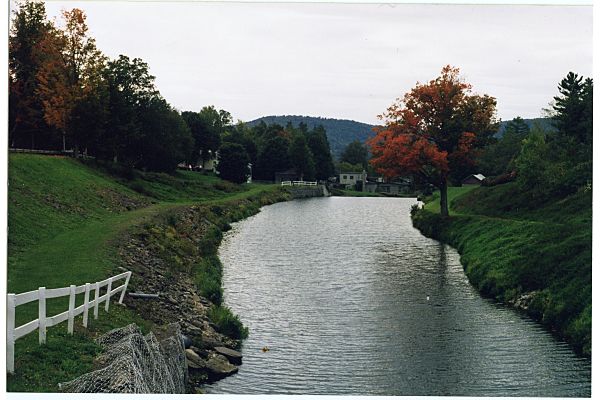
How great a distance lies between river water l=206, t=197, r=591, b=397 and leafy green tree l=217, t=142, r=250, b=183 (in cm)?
6911

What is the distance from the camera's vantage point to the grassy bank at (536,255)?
30422 mm

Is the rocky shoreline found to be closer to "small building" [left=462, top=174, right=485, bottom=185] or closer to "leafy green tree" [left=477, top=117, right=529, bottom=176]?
"leafy green tree" [left=477, top=117, right=529, bottom=176]

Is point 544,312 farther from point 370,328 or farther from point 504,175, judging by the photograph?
point 504,175

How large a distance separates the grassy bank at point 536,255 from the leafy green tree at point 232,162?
65.2 m

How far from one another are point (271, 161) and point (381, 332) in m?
134

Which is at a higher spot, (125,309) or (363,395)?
(125,309)

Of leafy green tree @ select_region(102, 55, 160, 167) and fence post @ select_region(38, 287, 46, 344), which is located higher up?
leafy green tree @ select_region(102, 55, 160, 167)

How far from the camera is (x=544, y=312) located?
31906 mm

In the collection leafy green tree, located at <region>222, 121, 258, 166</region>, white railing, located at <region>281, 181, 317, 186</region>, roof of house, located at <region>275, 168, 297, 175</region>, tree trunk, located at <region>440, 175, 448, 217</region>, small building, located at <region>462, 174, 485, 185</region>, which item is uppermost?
leafy green tree, located at <region>222, 121, 258, 166</region>

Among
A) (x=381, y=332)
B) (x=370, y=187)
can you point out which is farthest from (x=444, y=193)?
(x=370, y=187)

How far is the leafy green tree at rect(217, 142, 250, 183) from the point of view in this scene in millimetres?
122312

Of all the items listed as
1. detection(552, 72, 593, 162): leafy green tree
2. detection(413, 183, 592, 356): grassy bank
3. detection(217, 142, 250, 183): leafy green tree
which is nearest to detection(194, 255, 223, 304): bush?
detection(413, 183, 592, 356): grassy bank

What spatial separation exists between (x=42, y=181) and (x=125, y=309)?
1195 inches

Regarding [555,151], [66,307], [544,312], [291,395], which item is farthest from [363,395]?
[555,151]
